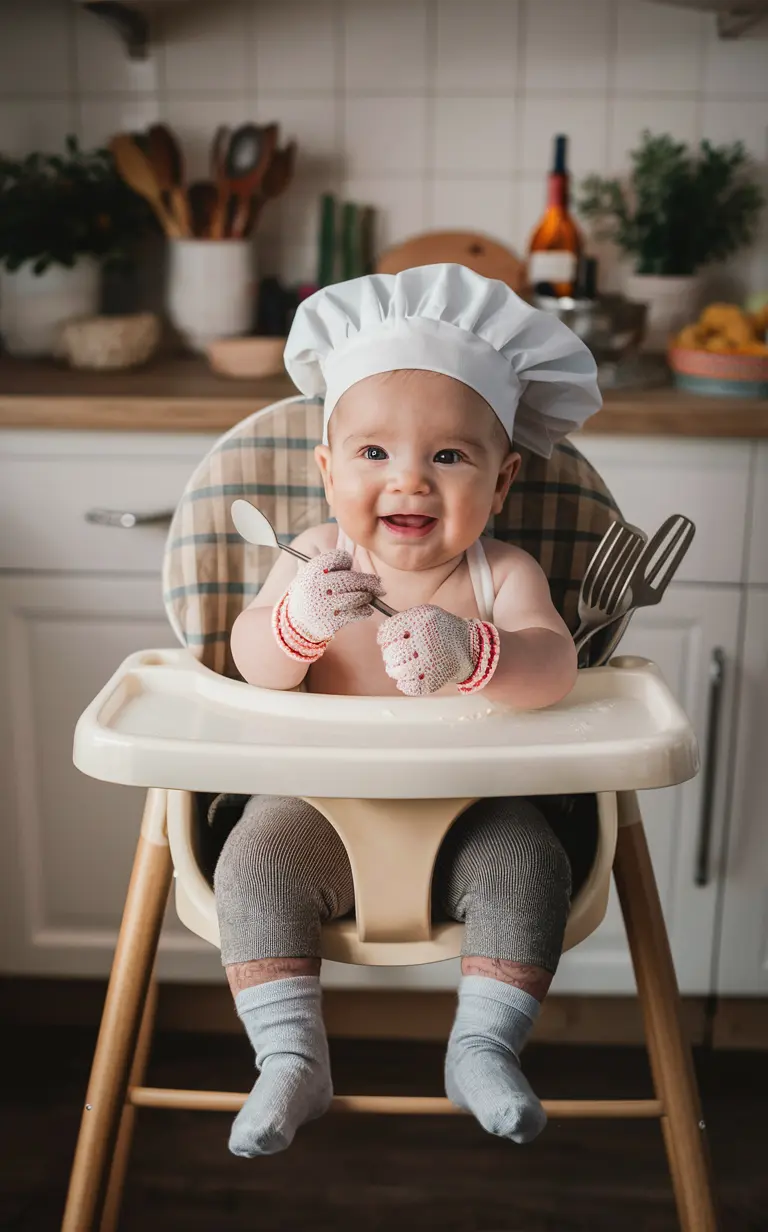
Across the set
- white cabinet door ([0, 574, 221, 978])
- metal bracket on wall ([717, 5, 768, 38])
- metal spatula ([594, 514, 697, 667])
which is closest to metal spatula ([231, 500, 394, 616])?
metal spatula ([594, 514, 697, 667])

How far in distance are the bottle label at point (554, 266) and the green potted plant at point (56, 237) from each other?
1.91ft

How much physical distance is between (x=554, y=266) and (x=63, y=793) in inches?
38.1

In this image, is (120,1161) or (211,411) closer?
(120,1161)

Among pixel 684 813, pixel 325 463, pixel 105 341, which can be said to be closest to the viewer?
pixel 325 463

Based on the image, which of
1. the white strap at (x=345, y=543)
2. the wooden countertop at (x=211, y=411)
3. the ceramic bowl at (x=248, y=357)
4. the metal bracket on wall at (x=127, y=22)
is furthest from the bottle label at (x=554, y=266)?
the white strap at (x=345, y=543)

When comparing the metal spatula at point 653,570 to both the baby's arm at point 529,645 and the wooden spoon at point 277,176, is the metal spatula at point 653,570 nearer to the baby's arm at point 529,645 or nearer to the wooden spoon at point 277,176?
the baby's arm at point 529,645

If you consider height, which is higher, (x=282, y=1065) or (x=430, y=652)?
(x=430, y=652)

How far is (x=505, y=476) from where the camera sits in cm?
Result: 100

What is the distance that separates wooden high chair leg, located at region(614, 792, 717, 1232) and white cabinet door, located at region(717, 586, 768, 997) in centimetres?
54

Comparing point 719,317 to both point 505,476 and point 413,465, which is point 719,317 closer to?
point 505,476

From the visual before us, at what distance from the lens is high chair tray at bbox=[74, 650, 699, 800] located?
78 centimetres

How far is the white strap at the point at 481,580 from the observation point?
1.01 metres

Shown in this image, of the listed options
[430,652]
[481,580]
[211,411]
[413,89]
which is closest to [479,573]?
[481,580]

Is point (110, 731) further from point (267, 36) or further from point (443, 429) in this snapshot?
point (267, 36)
